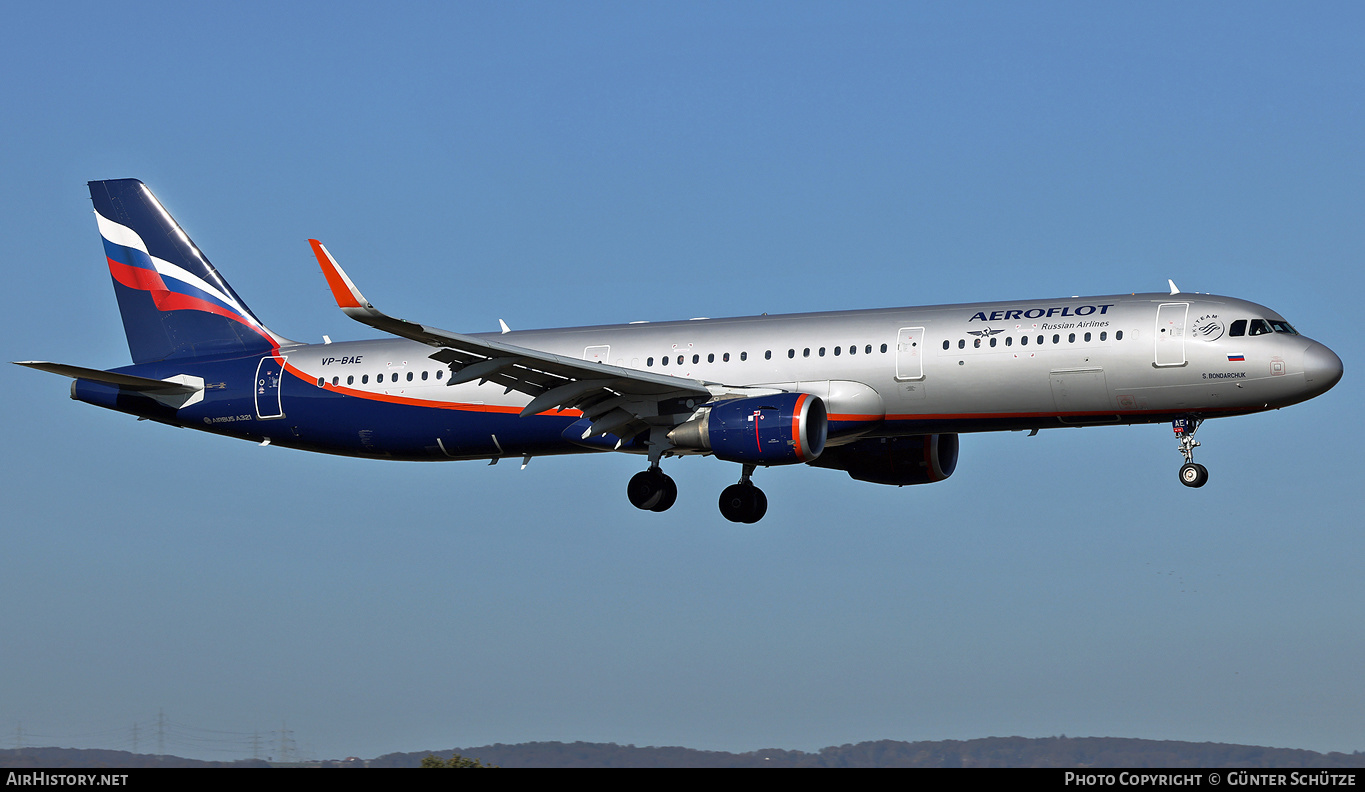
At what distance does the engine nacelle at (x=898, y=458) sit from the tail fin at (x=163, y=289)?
15740 mm

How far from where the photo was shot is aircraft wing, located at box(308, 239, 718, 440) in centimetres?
3422

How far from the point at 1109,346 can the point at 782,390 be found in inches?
292

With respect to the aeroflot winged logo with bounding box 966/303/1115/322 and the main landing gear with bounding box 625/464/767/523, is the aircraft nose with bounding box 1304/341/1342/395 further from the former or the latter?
the main landing gear with bounding box 625/464/767/523

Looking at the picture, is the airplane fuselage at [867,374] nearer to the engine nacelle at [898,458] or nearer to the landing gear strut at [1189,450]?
the landing gear strut at [1189,450]

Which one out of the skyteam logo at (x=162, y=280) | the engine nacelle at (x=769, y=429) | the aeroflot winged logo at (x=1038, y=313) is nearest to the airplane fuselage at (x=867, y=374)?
the aeroflot winged logo at (x=1038, y=313)

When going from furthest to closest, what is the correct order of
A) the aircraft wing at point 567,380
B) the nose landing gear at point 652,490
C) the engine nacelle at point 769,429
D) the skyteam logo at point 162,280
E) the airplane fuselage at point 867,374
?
the skyteam logo at point 162,280, the nose landing gear at point 652,490, the engine nacelle at point 769,429, the airplane fuselage at point 867,374, the aircraft wing at point 567,380

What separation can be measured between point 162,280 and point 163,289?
11.7 inches

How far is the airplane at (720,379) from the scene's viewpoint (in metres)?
35.4

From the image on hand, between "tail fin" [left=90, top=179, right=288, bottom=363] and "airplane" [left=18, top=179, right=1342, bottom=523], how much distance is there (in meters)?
0.06

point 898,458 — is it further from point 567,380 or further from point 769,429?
point 567,380

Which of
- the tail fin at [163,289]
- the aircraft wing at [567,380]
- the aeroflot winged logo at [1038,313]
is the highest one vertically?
the tail fin at [163,289]

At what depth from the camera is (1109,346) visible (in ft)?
117

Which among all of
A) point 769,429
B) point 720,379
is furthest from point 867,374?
point 720,379
